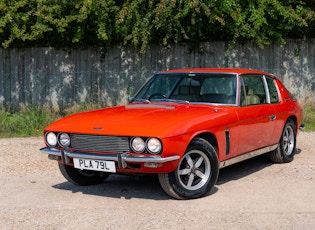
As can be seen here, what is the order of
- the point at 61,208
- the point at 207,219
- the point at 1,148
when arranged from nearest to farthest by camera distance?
the point at 207,219 → the point at 61,208 → the point at 1,148

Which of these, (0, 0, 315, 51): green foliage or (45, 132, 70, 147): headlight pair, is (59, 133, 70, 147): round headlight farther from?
(0, 0, 315, 51): green foliage

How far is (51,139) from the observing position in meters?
7.00

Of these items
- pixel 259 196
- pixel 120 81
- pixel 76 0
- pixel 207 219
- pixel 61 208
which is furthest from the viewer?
pixel 120 81

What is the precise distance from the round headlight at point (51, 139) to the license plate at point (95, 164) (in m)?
0.47

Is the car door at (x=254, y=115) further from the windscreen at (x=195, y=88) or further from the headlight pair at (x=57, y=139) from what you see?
the headlight pair at (x=57, y=139)

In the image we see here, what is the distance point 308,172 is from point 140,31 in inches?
297

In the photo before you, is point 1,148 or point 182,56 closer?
point 1,148

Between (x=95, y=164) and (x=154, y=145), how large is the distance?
768 mm

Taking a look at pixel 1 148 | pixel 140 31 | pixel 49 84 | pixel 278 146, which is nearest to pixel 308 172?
pixel 278 146

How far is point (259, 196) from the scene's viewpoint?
6746 millimetres

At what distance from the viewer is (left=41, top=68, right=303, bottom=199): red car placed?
20.6ft

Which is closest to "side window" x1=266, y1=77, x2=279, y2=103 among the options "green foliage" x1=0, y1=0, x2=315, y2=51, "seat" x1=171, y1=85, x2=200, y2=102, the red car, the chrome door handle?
the red car

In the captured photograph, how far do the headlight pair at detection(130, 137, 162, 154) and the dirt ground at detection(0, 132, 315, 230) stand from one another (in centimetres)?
62

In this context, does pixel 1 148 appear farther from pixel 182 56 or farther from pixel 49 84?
pixel 182 56
